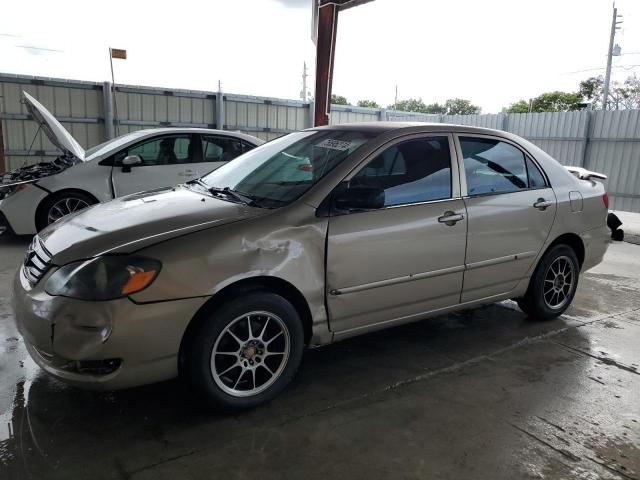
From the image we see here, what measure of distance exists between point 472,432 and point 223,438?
1.25 m

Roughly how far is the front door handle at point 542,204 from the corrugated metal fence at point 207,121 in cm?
818

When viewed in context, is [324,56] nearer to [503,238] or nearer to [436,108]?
[503,238]

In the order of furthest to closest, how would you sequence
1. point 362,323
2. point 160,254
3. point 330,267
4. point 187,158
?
point 187,158
point 362,323
point 330,267
point 160,254

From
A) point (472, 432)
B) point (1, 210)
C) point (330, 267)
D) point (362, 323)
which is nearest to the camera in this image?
point (472, 432)

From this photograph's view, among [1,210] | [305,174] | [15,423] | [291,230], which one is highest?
[305,174]

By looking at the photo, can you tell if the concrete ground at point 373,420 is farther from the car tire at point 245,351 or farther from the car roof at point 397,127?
the car roof at point 397,127

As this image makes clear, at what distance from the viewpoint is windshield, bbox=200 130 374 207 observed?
3005 mm

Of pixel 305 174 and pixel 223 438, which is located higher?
pixel 305 174

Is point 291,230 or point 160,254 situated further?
point 291,230

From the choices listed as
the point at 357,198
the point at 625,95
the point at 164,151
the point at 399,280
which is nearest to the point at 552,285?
the point at 399,280

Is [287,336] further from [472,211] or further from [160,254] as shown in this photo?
[472,211]

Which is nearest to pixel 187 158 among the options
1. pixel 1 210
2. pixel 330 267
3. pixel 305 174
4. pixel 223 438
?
pixel 1 210

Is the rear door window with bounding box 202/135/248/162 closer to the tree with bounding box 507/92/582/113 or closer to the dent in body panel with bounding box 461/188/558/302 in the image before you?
the dent in body panel with bounding box 461/188/558/302

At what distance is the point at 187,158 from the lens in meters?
6.88
